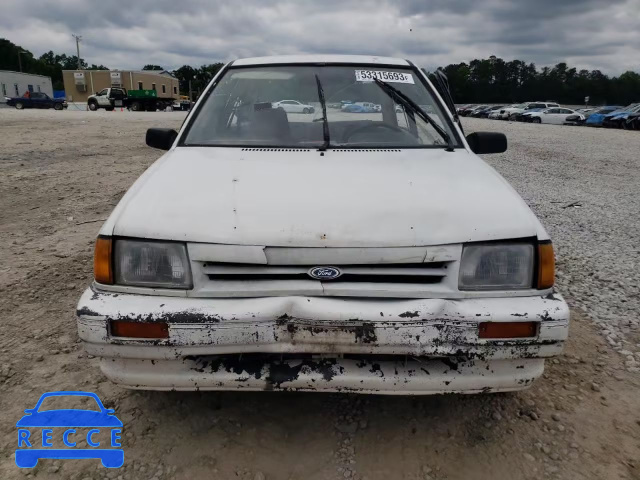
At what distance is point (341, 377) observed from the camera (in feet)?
5.97

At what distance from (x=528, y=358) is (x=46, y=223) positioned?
5.18 metres

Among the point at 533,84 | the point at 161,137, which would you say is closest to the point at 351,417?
the point at 161,137

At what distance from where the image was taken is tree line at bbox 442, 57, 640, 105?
78.8 meters

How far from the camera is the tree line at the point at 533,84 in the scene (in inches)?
3100

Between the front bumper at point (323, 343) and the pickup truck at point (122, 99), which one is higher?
the pickup truck at point (122, 99)

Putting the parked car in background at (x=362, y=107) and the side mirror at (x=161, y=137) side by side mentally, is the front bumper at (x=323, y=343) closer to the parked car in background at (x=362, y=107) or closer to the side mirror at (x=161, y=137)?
the side mirror at (x=161, y=137)

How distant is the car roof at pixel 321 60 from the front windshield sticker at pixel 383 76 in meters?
0.12

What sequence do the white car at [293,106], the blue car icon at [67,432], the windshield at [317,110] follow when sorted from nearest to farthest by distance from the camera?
the blue car icon at [67,432] < the windshield at [317,110] < the white car at [293,106]

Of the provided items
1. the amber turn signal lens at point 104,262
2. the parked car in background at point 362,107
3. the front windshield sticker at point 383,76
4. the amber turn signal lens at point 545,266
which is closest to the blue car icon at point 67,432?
the amber turn signal lens at point 104,262

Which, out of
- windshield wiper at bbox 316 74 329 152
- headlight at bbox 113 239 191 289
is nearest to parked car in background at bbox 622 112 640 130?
windshield wiper at bbox 316 74 329 152

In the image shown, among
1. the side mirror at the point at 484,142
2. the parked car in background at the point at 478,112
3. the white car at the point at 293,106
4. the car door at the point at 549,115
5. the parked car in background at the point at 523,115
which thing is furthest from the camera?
the parked car in background at the point at 478,112

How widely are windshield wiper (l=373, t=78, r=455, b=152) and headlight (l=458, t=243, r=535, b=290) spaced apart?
1067 millimetres

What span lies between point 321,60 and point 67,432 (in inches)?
103

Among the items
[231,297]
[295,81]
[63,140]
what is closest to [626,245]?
[295,81]
